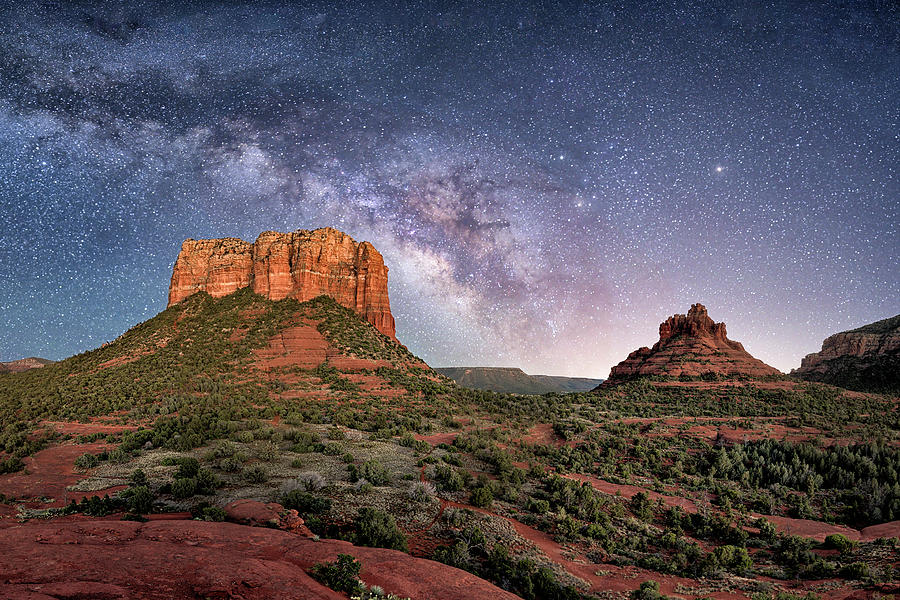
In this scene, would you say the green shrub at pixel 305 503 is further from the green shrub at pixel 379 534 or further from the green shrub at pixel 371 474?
the green shrub at pixel 371 474

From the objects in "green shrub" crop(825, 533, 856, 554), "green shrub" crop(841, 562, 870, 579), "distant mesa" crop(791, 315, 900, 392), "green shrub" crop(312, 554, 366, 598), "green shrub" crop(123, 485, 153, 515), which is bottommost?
"green shrub" crop(825, 533, 856, 554)

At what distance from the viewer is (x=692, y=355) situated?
62.7 metres

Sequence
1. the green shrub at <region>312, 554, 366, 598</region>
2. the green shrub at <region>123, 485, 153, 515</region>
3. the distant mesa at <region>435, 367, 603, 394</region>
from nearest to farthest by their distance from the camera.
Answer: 1. the green shrub at <region>312, 554, 366, 598</region>
2. the green shrub at <region>123, 485, 153, 515</region>
3. the distant mesa at <region>435, 367, 603, 394</region>

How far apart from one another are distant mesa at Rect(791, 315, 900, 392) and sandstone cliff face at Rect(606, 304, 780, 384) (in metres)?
18.1

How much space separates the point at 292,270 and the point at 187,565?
5262 centimetres

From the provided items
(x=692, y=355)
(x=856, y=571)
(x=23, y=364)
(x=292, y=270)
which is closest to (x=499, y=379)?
(x=692, y=355)

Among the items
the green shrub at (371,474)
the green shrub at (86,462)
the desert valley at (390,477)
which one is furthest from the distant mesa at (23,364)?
the green shrub at (371,474)

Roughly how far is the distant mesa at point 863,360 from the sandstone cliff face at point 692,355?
18.1m

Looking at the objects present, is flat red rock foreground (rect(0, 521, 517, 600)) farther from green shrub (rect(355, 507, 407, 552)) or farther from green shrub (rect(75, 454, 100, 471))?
green shrub (rect(75, 454, 100, 471))

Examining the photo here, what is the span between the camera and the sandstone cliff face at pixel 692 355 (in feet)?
191

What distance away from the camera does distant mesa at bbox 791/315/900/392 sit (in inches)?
2383

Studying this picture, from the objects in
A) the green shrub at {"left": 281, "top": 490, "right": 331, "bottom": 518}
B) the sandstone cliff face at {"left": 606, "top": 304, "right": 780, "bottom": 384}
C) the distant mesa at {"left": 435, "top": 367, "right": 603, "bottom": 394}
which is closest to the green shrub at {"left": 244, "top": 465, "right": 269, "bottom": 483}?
the green shrub at {"left": 281, "top": 490, "right": 331, "bottom": 518}

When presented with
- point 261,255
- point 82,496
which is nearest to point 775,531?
point 82,496

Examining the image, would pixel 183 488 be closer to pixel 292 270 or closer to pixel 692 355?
pixel 292 270
